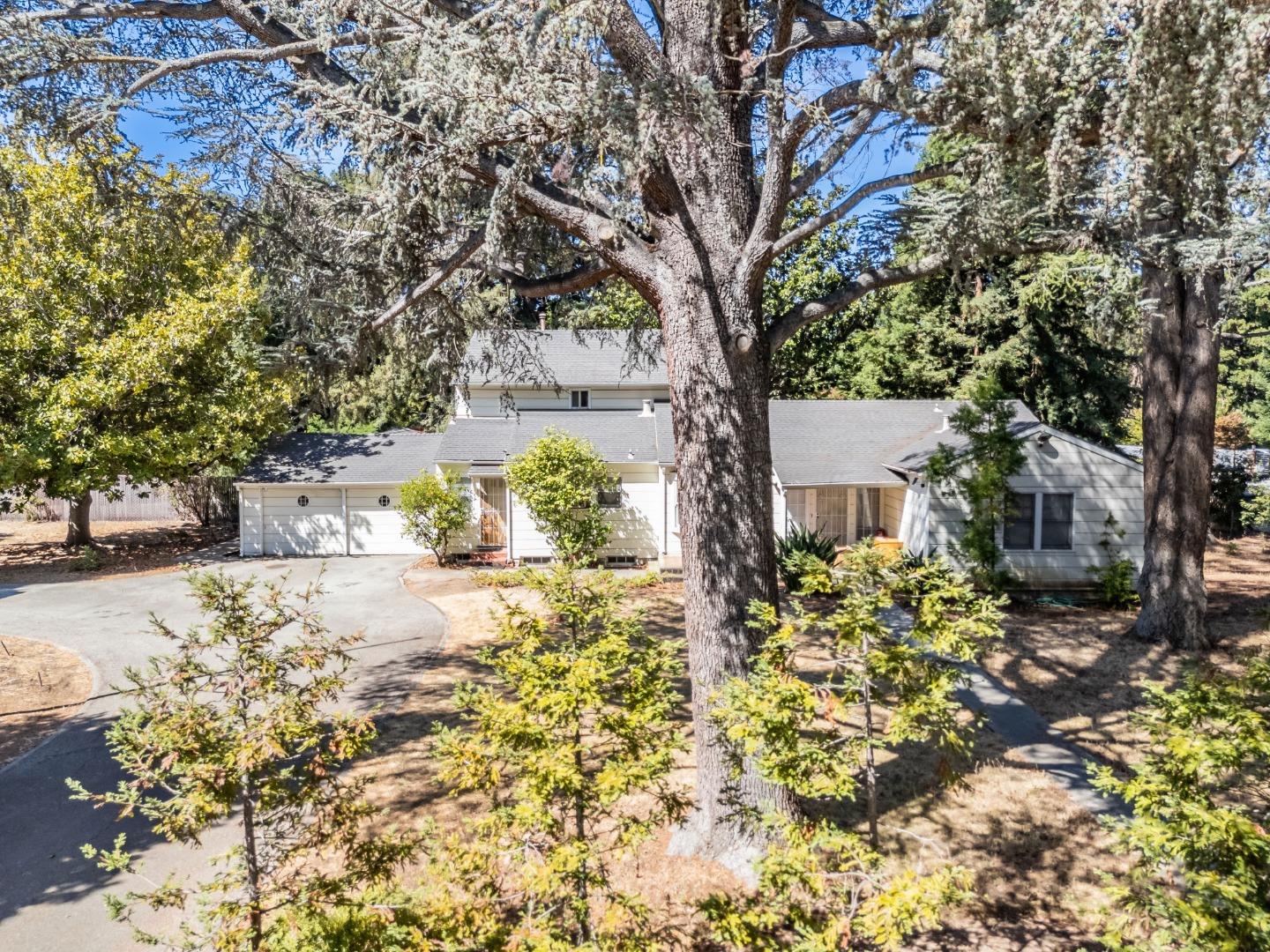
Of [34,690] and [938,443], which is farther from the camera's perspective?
[938,443]

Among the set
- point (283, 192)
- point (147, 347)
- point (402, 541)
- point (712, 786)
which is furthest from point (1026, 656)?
point (147, 347)

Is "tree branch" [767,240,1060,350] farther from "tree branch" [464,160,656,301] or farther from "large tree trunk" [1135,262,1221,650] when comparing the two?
"large tree trunk" [1135,262,1221,650]

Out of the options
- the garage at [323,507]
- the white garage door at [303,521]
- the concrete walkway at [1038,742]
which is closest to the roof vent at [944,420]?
the concrete walkway at [1038,742]

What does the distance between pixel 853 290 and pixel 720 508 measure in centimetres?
202

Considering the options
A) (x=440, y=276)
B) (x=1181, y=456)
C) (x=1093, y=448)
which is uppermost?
(x=440, y=276)

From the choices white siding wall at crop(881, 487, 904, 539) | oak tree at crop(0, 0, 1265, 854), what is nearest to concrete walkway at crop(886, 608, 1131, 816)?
oak tree at crop(0, 0, 1265, 854)

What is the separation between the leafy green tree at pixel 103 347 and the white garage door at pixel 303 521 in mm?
2079

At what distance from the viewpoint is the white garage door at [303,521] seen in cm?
1900

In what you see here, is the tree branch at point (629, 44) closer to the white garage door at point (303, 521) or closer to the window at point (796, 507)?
the window at point (796, 507)

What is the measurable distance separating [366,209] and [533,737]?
4277 mm

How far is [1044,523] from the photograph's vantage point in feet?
47.0

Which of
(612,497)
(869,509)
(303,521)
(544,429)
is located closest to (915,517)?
(869,509)

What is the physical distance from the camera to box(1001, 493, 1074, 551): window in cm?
1430

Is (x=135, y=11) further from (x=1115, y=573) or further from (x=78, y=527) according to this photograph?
(x=78, y=527)
